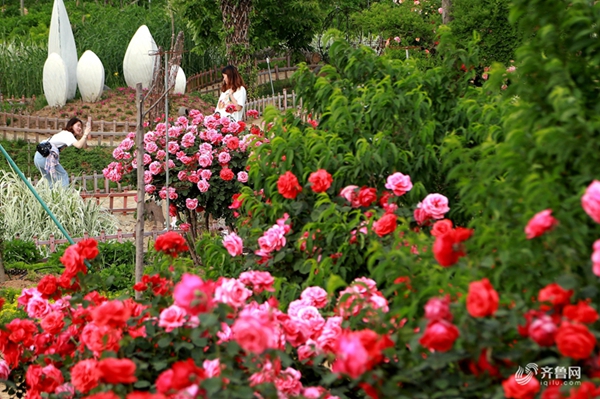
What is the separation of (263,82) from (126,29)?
13.8ft

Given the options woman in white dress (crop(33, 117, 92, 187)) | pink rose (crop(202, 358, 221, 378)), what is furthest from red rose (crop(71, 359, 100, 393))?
woman in white dress (crop(33, 117, 92, 187))

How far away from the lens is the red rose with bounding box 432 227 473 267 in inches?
116

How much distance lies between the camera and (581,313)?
2568 mm

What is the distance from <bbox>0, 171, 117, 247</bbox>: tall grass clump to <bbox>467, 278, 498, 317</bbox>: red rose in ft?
26.7

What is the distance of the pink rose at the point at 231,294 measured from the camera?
3119 millimetres

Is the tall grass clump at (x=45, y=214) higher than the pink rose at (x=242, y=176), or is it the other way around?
the pink rose at (x=242, y=176)

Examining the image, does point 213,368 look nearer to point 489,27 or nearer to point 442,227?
point 442,227

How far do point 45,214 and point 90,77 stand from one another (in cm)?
891

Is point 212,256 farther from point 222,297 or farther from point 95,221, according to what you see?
point 95,221

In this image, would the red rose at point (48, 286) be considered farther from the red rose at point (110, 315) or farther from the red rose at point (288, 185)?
the red rose at point (288, 185)

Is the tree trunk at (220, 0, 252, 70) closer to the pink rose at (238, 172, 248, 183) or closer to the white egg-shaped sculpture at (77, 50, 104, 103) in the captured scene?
the white egg-shaped sculpture at (77, 50, 104, 103)

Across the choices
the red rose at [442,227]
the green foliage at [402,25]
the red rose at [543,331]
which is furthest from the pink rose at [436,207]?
the green foliage at [402,25]

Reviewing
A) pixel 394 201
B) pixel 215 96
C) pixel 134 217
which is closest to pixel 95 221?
pixel 134 217

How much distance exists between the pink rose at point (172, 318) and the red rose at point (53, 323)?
71 cm
